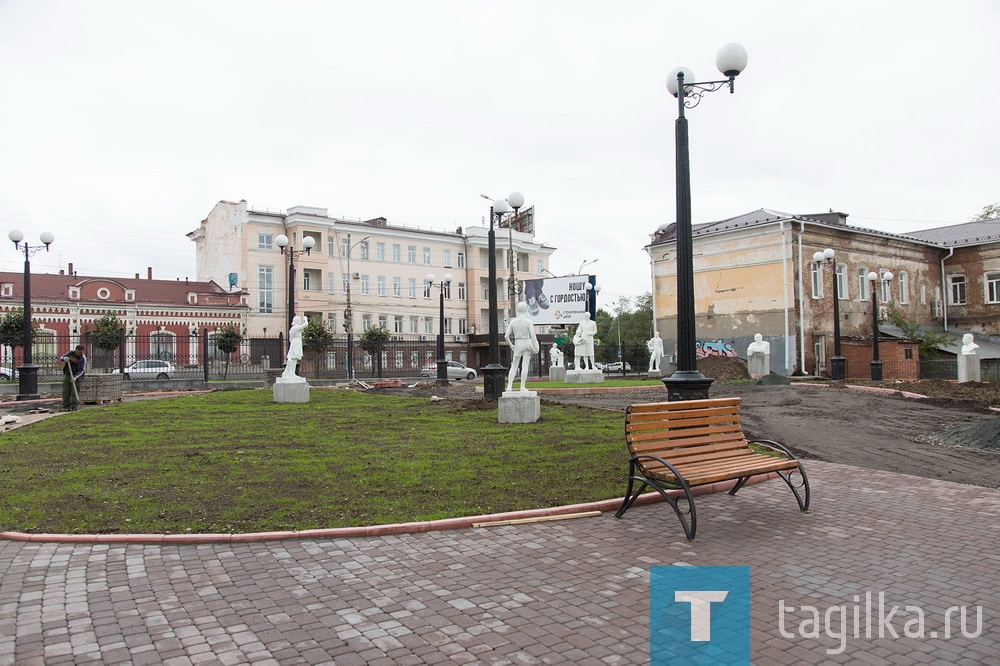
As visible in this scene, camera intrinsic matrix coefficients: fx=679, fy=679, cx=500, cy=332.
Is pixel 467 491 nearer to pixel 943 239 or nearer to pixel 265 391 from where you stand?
pixel 265 391

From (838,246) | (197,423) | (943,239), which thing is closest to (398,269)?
(838,246)

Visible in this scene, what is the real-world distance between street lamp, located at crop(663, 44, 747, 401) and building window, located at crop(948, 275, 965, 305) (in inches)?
1747

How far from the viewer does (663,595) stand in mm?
4266

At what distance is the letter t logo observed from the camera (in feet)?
12.3

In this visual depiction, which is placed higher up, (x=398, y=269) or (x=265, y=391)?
(x=398, y=269)

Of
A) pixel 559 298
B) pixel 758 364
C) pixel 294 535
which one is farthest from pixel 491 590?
pixel 559 298

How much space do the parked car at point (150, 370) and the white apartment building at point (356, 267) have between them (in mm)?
19952

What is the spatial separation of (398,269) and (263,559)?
54843 millimetres

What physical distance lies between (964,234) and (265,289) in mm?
49991

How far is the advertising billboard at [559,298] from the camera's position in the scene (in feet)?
109

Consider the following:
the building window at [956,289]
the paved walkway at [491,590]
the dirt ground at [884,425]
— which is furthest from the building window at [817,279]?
the paved walkway at [491,590]

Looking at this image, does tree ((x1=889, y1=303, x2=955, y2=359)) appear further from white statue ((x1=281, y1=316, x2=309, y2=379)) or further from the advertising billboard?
white statue ((x1=281, y1=316, x2=309, y2=379))

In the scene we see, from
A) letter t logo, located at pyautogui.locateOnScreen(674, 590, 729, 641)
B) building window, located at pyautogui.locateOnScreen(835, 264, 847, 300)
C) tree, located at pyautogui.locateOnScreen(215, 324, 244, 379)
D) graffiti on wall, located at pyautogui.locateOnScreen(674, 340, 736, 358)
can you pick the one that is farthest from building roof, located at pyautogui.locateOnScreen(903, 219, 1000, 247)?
letter t logo, located at pyautogui.locateOnScreen(674, 590, 729, 641)

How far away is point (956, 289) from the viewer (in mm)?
44438
